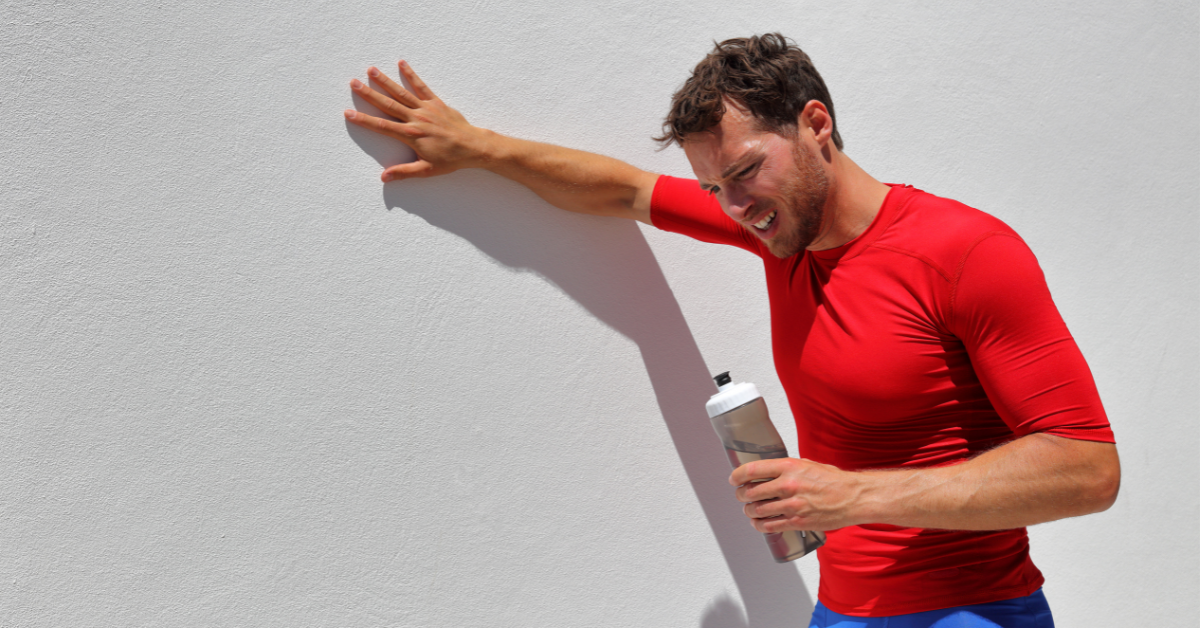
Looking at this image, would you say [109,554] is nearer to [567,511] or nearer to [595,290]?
[567,511]

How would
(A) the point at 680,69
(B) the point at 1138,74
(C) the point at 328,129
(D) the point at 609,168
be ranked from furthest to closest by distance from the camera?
(B) the point at 1138,74, (A) the point at 680,69, (D) the point at 609,168, (C) the point at 328,129

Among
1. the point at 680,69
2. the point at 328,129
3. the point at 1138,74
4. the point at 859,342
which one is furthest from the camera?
the point at 1138,74

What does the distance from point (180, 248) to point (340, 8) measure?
1.29ft

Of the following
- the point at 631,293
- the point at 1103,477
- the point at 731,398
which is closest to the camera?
the point at 1103,477

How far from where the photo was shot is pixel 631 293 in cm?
134

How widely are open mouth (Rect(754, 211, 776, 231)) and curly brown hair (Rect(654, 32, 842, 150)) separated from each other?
0.11m

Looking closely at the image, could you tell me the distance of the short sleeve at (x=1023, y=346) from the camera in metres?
0.89

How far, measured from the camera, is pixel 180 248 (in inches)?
41.1

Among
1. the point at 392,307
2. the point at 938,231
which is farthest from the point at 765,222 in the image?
the point at 392,307

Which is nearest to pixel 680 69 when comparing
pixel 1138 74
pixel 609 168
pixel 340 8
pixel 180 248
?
pixel 609 168

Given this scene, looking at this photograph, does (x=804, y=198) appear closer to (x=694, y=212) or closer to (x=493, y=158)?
(x=694, y=212)

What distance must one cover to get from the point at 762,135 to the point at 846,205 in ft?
0.49

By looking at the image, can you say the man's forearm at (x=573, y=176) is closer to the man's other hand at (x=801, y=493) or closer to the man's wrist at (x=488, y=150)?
the man's wrist at (x=488, y=150)

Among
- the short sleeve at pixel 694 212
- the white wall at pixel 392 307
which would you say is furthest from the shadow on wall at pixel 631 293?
the short sleeve at pixel 694 212
